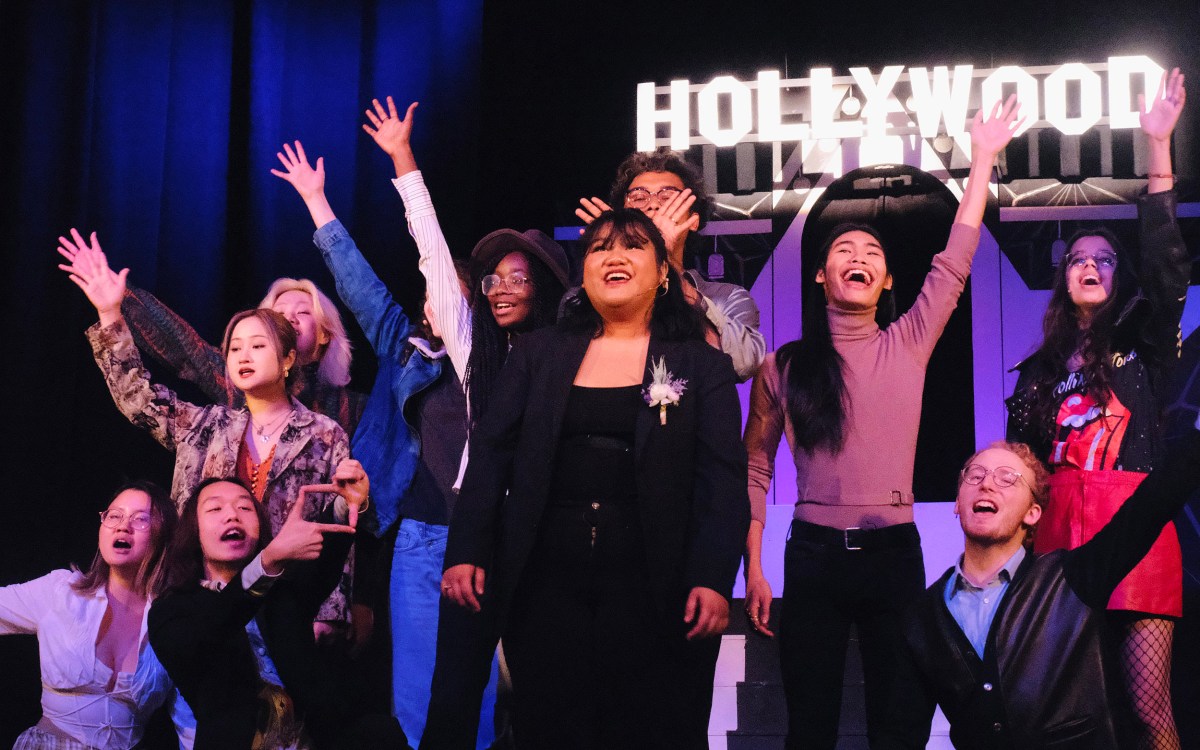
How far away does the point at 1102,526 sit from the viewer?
3.15m

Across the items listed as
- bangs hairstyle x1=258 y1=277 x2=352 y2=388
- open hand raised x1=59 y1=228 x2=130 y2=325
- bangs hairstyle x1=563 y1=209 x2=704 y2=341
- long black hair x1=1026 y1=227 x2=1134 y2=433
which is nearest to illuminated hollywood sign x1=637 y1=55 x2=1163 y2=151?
bangs hairstyle x1=258 y1=277 x2=352 y2=388

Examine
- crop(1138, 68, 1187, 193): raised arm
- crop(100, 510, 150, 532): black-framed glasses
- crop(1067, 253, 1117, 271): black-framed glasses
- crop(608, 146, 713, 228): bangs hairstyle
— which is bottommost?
crop(100, 510, 150, 532): black-framed glasses

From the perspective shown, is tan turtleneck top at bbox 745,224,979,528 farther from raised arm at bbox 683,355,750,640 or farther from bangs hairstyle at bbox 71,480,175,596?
bangs hairstyle at bbox 71,480,175,596

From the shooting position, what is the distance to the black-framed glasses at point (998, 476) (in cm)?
288

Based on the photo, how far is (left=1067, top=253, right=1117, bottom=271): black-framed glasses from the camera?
3.46 m

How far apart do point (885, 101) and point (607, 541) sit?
344 centimetres

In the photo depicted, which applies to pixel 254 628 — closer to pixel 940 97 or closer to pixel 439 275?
pixel 439 275

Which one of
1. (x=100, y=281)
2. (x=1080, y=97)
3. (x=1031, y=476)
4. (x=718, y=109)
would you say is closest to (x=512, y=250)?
(x=100, y=281)

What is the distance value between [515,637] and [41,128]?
→ 332 cm

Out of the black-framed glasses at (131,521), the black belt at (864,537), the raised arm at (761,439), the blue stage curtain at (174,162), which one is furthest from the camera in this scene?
the blue stage curtain at (174,162)

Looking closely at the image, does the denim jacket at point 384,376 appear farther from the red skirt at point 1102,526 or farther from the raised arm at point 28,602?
the red skirt at point 1102,526

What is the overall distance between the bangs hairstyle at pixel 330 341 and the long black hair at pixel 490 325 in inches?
29.7

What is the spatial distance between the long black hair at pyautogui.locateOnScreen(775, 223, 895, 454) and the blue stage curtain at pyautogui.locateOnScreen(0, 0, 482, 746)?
1708 mm

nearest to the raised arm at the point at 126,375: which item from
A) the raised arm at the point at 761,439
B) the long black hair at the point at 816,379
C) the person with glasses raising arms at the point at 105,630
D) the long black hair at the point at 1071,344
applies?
the person with glasses raising arms at the point at 105,630
